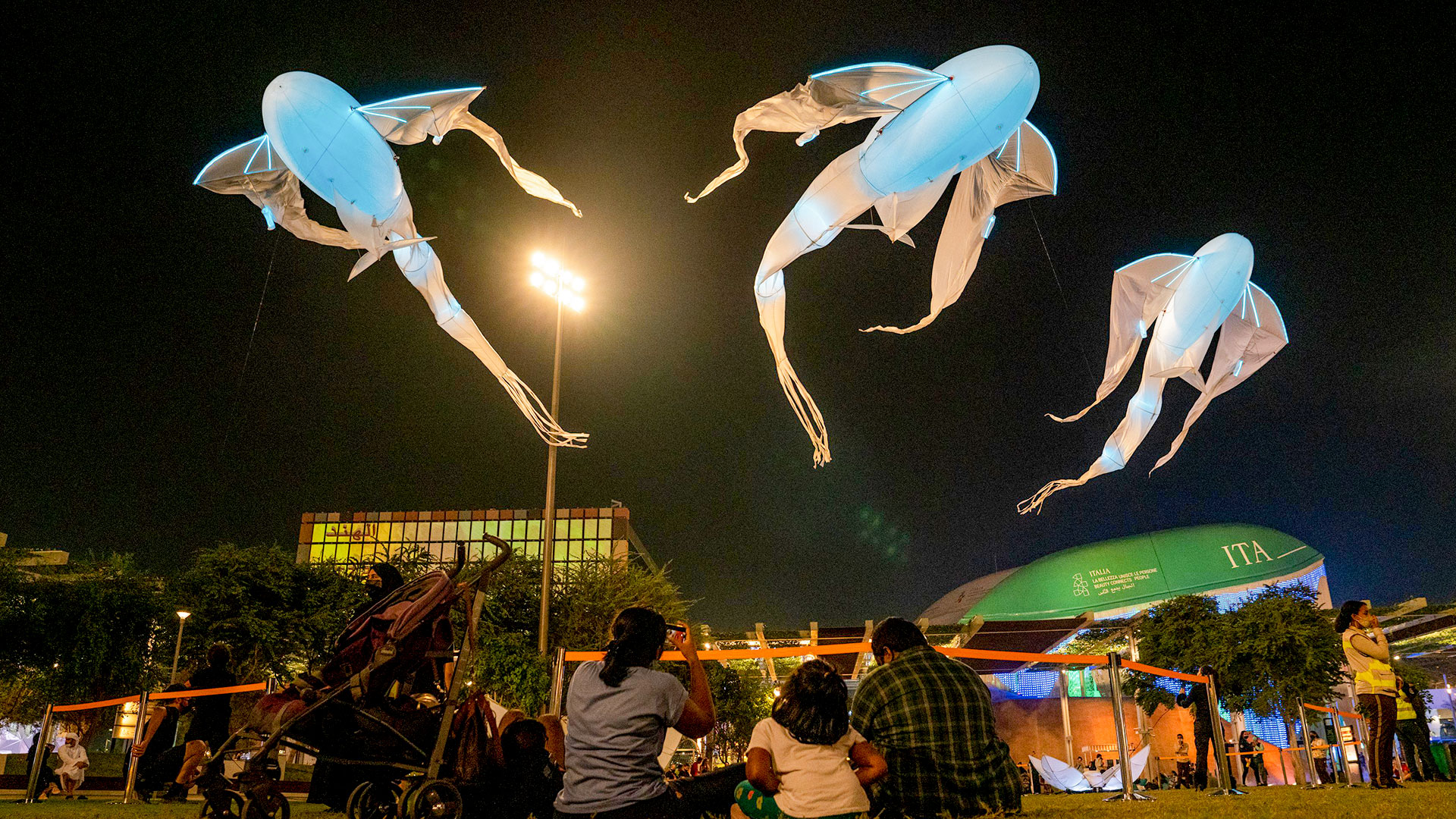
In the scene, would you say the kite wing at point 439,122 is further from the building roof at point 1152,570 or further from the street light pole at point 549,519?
the building roof at point 1152,570

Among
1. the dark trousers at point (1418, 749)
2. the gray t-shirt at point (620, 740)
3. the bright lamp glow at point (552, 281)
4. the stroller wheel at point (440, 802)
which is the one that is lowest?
the dark trousers at point (1418, 749)

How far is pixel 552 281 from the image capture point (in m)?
17.9

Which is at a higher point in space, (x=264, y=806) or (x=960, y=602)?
(x=960, y=602)

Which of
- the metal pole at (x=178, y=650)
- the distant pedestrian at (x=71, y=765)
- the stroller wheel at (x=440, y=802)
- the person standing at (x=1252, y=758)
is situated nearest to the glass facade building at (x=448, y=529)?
the metal pole at (x=178, y=650)

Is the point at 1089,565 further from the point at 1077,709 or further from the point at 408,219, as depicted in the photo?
the point at 408,219

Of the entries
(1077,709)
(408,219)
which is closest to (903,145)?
(408,219)

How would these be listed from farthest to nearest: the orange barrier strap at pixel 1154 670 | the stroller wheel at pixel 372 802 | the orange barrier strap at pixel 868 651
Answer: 1. the orange barrier strap at pixel 1154 670
2. the orange barrier strap at pixel 868 651
3. the stroller wheel at pixel 372 802

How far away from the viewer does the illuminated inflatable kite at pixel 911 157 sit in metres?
7.92

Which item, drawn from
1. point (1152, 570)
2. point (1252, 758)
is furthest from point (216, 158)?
point (1152, 570)

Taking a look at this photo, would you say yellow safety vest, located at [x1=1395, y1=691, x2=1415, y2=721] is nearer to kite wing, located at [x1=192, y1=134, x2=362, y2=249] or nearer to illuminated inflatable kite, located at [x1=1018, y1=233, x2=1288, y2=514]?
illuminated inflatable kite, located at [x1=1018, y1=233, x2=1288, y2=514]

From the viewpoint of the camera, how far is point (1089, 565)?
3703 inches

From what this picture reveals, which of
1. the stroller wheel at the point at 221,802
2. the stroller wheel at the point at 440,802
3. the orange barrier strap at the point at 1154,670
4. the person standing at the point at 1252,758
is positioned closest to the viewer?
the stroller wheel at the point at 440,802

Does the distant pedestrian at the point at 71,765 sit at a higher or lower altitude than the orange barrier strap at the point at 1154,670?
lower

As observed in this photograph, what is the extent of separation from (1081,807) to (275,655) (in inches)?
885
